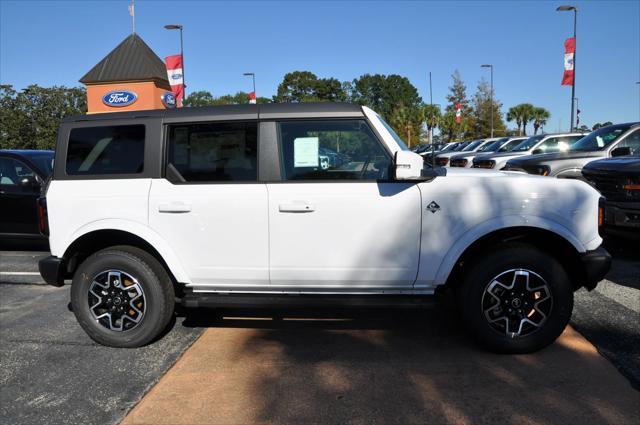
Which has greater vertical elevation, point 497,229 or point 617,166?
point 617,166

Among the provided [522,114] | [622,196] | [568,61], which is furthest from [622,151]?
[522,114]

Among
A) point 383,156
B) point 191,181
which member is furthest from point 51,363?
point 383,156

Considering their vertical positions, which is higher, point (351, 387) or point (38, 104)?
point (38, 104)

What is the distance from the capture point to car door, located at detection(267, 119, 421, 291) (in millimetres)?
3547

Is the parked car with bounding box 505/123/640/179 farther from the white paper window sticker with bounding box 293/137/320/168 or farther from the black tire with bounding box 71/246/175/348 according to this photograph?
the black tire with bounding box 71/246/175/348

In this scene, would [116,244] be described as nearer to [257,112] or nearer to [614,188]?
[257,112]

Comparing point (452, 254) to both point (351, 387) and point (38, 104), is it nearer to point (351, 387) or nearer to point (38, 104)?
point (351, 387)

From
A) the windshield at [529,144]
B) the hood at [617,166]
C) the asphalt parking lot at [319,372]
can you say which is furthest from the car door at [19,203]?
the windshield at [529,144]

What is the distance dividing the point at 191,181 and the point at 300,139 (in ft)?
2.94

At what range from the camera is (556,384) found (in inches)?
125

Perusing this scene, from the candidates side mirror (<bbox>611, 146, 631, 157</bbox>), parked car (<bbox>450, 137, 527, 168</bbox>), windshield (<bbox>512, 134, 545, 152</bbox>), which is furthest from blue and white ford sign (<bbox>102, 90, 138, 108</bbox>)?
side mirror (<bbox>611, 146, 631, 157</bbox>)

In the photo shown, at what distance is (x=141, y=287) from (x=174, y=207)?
2.28 ft

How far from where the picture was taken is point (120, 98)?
45.6 metres

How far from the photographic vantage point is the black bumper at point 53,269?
3.87 meters
